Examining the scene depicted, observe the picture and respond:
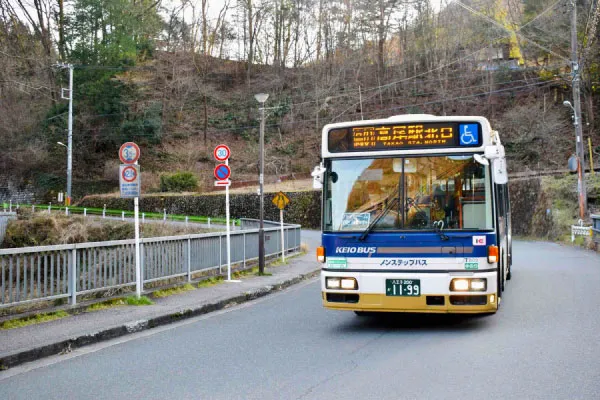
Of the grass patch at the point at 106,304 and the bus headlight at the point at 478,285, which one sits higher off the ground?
the bus headlight at the point at 478,285

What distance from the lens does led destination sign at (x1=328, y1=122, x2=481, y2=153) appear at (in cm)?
888

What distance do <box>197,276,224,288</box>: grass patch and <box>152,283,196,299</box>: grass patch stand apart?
56 centimetres

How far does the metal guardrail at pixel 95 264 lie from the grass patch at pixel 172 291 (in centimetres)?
28

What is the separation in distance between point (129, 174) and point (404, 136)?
5.95m

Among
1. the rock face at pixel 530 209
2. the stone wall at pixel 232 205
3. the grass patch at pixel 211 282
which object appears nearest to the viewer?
the grass patch at pixel 211 282

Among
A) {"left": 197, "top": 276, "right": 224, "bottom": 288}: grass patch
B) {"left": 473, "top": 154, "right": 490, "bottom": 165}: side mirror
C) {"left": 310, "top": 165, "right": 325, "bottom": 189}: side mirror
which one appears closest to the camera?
{"left": 473, "top": 154, "right": 490, "bottom": 165}: side mirror

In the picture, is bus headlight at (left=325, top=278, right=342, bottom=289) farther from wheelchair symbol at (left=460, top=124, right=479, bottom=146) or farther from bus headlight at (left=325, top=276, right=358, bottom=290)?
wheelchair symbol at (left=460, top=124, right=479, bottom=146)

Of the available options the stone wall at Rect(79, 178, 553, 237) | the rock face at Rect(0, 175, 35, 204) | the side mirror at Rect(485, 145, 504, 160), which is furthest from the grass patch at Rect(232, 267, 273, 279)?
the rock face at Rect(0, 175, 35, 204)

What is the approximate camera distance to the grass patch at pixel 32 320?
9523 millimetres

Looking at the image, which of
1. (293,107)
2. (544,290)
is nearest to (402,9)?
(293,107)

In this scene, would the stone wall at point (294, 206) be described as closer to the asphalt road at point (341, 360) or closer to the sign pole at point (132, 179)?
the asphalt road at point (341, 360)

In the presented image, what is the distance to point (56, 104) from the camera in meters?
67.8

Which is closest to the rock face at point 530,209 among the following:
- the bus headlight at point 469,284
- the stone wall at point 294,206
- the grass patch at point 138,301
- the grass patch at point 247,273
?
the stone wall at point 294,206

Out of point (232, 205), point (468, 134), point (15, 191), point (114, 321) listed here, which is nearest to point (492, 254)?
point (468, 134)
